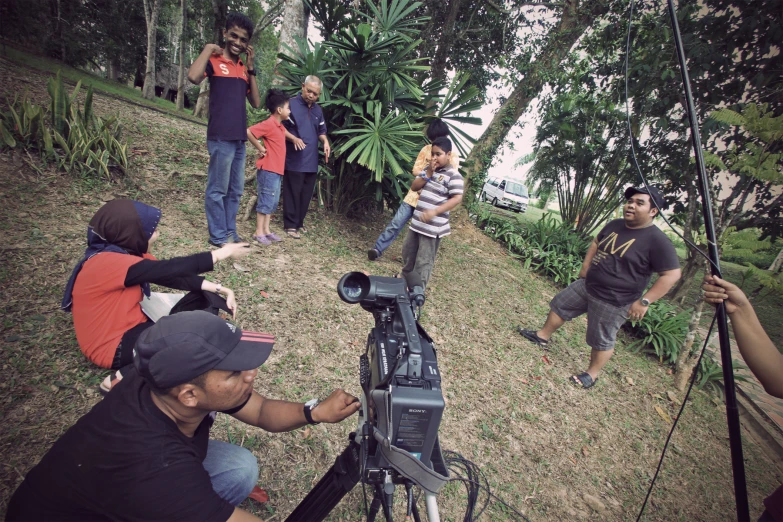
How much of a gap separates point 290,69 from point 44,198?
2.78 m

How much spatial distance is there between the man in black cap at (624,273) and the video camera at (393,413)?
2488mm

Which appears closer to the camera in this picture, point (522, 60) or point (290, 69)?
point (290, 69)

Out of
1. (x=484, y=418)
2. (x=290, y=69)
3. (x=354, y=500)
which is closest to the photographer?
(x=354, y=500)

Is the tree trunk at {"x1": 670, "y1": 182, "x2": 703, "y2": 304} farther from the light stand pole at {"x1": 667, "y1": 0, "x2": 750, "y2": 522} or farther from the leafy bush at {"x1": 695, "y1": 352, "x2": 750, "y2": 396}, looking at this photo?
the light stand pole at {"x1": 667, "y1": 0, "x2": 750, "y2": 522}

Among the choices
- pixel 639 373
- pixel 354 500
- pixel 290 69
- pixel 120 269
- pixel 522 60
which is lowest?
pixel 354 500

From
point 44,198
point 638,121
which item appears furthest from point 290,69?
point 638,121

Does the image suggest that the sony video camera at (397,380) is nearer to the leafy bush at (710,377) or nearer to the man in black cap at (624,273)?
the man in black cap at (624,273)

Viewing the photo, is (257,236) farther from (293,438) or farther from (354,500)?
(354,500)

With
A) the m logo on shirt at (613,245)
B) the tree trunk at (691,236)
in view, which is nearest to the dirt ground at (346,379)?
the m logo on shirt at (613,245)

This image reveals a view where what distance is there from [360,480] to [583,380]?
3016 mm

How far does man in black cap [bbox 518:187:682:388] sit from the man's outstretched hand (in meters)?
2.56

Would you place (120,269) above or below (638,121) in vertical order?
below

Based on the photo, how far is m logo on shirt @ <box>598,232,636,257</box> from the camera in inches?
115

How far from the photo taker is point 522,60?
6.86 meters
